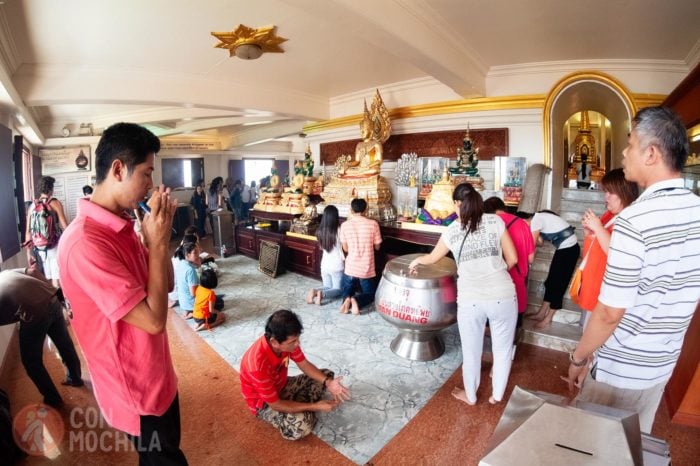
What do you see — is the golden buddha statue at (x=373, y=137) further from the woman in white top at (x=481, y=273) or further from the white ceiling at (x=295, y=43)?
the woman in white top at (x=481, y=273)

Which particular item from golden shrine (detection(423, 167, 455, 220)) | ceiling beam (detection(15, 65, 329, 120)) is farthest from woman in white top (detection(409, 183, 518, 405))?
ceiling beam (detection(15, 65, 329, 120))

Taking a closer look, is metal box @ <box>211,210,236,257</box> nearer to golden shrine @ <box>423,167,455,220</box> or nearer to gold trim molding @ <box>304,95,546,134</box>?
gold trim molding @ <box>304,95,546,134</box>

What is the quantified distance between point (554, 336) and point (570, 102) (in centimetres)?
400

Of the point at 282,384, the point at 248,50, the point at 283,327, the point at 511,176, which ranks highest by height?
the point at 248,50

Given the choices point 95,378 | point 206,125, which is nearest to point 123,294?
point 95,378

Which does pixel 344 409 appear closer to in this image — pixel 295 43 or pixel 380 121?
pixel 295 43

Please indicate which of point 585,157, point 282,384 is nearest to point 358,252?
point 282,384

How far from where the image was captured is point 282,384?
2350 millimetres

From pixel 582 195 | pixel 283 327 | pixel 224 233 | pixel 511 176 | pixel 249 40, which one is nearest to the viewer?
pixel 283 327

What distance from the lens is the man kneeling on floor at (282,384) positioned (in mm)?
2092

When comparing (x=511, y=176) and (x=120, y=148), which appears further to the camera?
(x=511, y=176)

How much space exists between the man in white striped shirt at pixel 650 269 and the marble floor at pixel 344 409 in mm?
815

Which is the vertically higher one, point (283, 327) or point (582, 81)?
point (582, 81)

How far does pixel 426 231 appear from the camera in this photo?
4664mm
